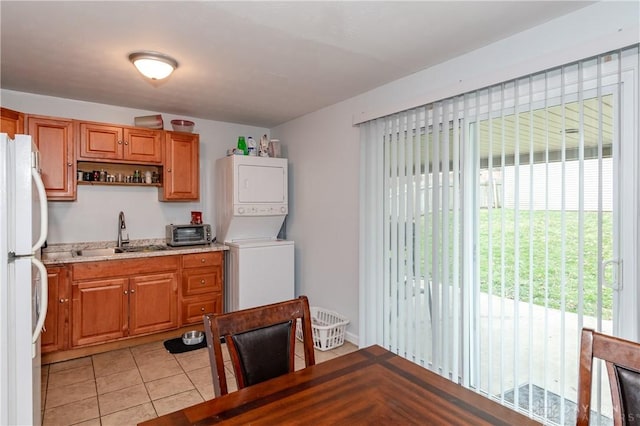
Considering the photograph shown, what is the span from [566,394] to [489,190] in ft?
3.98

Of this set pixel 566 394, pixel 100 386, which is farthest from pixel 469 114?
pixel 100 386

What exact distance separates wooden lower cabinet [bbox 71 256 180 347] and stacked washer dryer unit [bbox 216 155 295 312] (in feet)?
2.06

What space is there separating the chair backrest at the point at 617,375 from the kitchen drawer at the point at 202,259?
3.37 meters

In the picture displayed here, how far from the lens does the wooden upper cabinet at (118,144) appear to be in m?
3.40

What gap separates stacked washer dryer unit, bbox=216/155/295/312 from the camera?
12.6ft

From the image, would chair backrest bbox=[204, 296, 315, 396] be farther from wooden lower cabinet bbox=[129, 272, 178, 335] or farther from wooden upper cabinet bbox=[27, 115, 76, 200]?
wooden upper cabinet bbox=[27, 115, 76, 200]

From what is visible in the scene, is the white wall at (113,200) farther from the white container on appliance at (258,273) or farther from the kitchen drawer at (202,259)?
the white container on appliance at (258,273)

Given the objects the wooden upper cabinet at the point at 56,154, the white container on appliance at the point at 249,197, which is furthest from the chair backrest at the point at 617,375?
the wooden upper cabinet at the point at 56,154

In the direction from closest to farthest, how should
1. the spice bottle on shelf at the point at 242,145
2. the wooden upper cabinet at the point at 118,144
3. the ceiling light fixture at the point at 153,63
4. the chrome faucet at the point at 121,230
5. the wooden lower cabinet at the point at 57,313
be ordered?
the ceiling light fixture at the point at 153,63
the wooden lower cabinet at the point at 57,313
the wooden upper cabinet at the point at 118,144
the chrome faucet at the point at 121,230
the spice bottle on shelf at the point at 242,145

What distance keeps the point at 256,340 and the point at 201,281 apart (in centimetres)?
257

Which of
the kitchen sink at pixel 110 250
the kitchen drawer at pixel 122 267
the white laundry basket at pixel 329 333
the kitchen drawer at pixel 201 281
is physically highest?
the kitchen sink at pixel 110 250

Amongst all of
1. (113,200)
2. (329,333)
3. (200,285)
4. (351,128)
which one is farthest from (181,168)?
(329,333)

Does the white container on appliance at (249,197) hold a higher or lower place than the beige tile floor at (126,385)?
higher

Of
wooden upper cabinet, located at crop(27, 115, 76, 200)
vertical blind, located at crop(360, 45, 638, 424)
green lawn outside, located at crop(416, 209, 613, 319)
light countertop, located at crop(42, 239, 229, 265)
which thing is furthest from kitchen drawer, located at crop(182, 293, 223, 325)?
green lawn outside, located at crop(416, 209, 613, 319)
